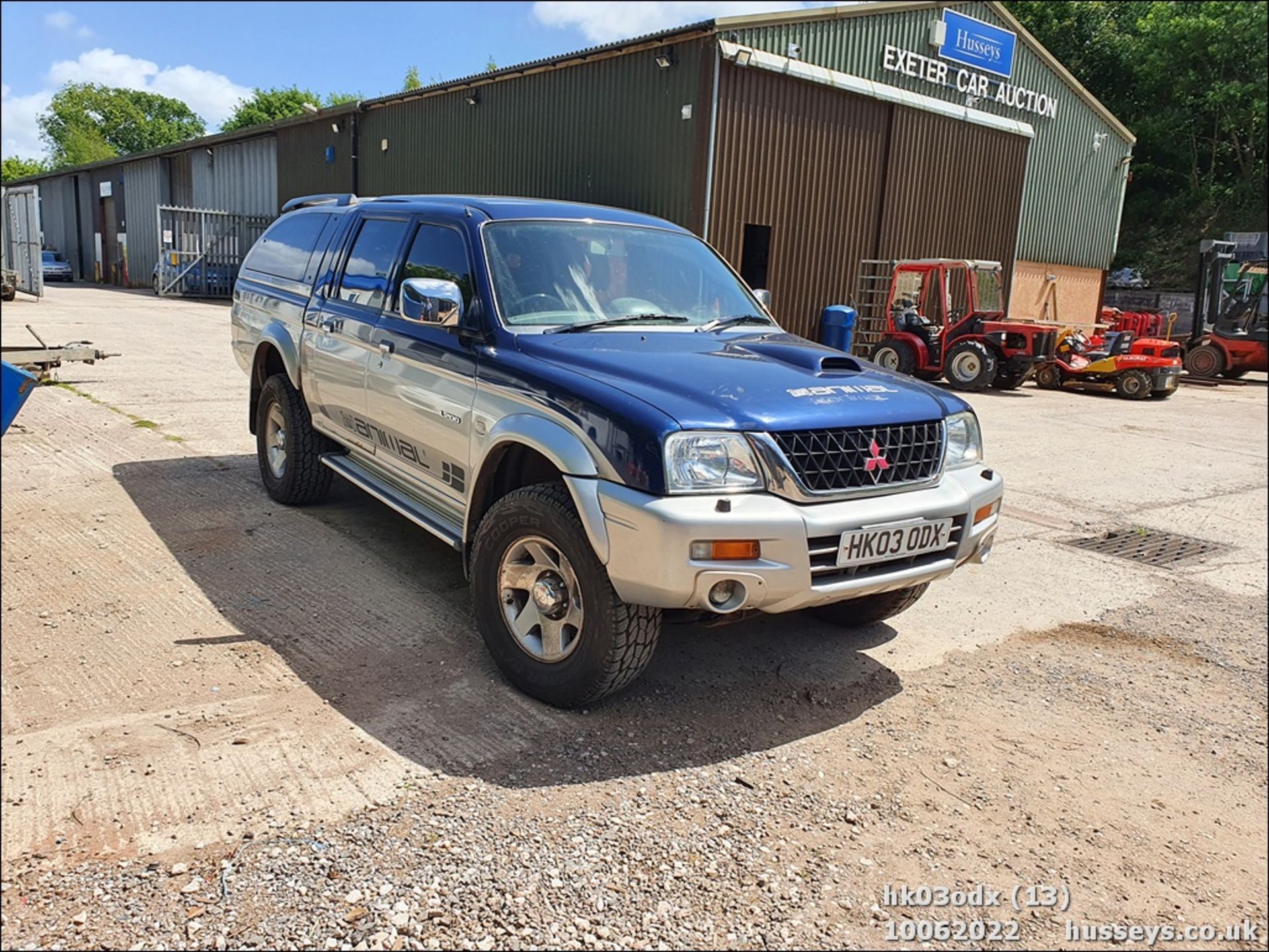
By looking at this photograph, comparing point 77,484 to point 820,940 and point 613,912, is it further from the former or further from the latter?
point 820,940

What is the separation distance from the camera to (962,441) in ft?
13.7

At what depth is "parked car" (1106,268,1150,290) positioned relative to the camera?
103 ft

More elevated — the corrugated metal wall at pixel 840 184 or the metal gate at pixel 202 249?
the corrugated metal wall at pixel 840 184

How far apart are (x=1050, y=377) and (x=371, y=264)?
15.0 metres

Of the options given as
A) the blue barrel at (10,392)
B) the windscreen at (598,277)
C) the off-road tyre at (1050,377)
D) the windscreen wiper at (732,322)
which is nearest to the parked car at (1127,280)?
the off-road tyre at (1050,377)

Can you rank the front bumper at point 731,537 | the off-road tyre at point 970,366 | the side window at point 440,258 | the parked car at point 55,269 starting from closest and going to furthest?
the front bumper at point 731,537 → the side window at point 440,258 → the off-road tyre at point 970,366 → the parked car at point 55,269

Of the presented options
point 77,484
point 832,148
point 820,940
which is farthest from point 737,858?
point 832,148

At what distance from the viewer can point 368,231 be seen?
5.56 meters

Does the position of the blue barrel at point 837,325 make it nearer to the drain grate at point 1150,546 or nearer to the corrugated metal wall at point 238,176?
the drain grate at point 1150,546

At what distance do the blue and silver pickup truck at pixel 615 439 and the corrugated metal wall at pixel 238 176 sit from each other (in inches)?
1051

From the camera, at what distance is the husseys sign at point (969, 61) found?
1870cm

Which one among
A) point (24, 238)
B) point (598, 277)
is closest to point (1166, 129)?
point (598, 277)

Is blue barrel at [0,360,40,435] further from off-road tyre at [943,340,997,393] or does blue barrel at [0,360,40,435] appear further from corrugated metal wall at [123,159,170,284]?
corrugated metal wall at [123,159,170,284]

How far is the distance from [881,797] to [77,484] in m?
5.77
